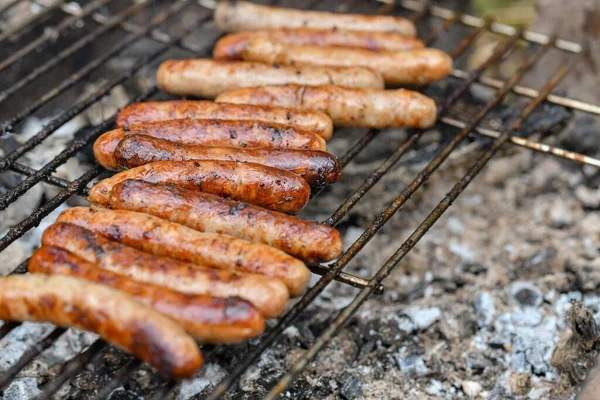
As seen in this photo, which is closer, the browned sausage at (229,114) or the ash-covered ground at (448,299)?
the ash-covered ground at (448,299)

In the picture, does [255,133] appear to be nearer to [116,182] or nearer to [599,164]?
[116,182]

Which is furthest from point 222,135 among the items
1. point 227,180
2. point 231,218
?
point 231,218

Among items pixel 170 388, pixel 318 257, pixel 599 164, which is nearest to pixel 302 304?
pixel 318 257

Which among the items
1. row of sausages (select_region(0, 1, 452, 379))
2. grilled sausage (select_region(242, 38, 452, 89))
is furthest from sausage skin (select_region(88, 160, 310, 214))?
grilled sausage (select_region(242, 38, 452, 89))

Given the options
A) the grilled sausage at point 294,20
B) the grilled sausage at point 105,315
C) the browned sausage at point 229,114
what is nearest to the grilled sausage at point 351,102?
the browned sausage at point 229,114

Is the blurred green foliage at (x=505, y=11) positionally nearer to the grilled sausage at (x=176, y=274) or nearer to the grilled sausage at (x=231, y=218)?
the grilled sausage at (x=231, y=218)

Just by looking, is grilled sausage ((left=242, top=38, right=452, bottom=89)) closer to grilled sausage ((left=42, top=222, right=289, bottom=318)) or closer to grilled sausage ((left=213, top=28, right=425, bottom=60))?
grilled sausage ((left=213, top=28, right=425, bottom=60))
